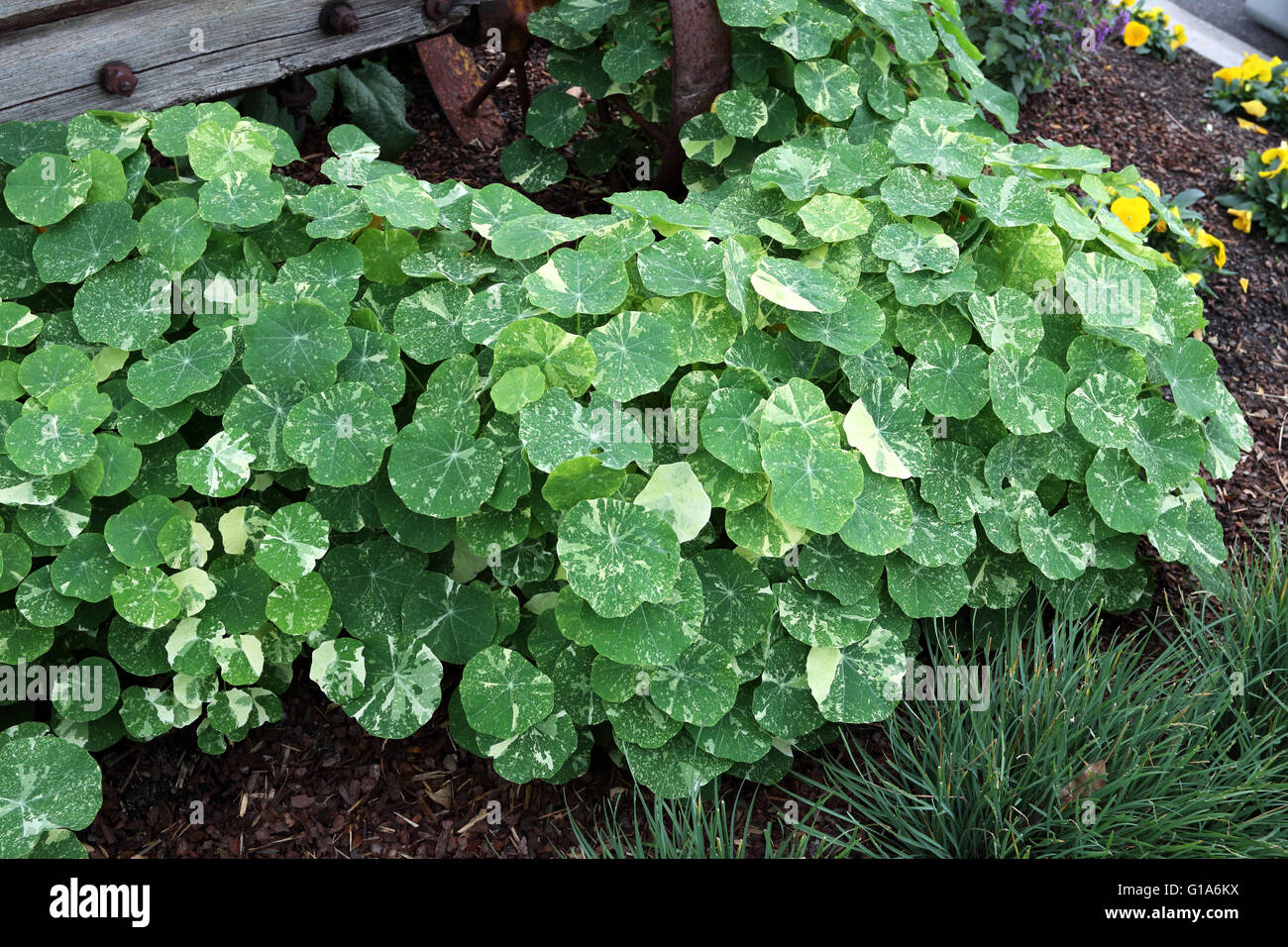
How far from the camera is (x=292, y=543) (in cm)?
189

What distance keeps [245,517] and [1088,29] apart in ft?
12.0

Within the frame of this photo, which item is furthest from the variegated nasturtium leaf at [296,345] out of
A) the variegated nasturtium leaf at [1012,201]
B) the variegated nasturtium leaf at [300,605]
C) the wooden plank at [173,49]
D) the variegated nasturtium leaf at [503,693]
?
the variegated nasturtium leaf at [1012,201]

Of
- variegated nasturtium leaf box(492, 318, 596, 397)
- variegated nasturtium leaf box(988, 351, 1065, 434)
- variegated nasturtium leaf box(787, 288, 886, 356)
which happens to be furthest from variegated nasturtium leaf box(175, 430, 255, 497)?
variegated nasturtium leaf box(988, 351, 1065, 434)

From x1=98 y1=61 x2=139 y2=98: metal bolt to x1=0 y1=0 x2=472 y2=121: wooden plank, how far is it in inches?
0.8

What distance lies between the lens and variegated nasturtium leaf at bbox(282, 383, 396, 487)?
1884mm

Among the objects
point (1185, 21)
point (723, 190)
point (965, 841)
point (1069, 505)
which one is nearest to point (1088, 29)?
point (1185, 21)

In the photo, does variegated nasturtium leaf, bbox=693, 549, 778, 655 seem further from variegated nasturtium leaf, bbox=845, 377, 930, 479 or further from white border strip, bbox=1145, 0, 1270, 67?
white border strip, bbox=1145, 0, 1270, 67

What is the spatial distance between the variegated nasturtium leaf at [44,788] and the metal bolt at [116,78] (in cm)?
169

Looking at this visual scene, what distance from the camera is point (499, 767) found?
6.30 ft

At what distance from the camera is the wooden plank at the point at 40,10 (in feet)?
8.07

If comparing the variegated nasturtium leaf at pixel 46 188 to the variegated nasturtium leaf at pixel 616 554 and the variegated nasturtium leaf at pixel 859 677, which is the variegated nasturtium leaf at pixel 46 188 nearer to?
the variegated nasturtium leaf at pixel 616 554

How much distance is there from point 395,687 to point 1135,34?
405 centimetres

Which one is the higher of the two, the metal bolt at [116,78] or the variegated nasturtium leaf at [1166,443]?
the metal bolt at [116,78]

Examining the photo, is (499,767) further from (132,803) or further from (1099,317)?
(1099,317)
